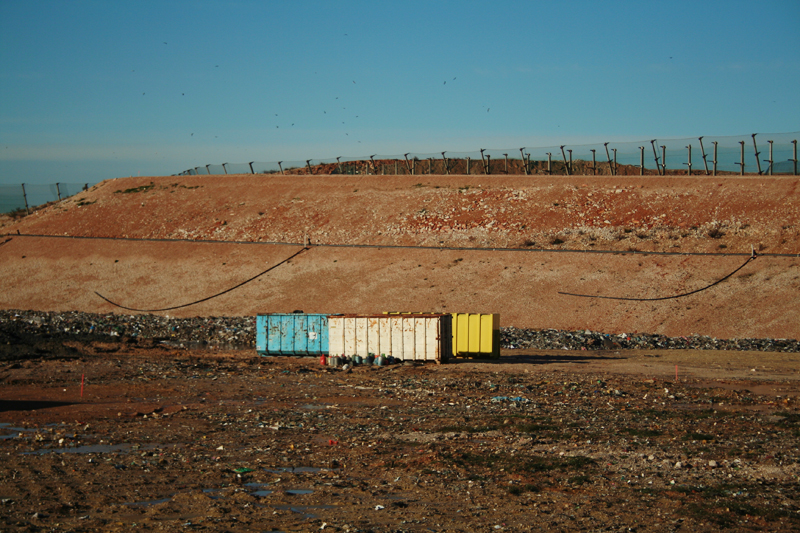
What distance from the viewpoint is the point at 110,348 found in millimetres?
26234

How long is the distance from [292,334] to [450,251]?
705 inches

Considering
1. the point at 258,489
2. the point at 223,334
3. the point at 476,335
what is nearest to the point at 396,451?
the point at 258,489

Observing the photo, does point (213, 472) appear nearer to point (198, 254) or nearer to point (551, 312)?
point (551, 312)

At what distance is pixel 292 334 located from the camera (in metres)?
25.5

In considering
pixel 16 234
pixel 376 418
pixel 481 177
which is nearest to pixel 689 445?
pixel 376 418

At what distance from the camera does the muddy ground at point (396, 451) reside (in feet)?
26.6

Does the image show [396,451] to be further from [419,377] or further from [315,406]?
[419,377]

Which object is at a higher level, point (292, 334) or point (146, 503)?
point (146, 503)

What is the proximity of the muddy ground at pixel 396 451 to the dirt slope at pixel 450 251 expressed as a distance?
12.6 meters

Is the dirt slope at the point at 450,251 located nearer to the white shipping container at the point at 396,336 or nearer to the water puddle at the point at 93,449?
the white shipping container at the point at 396,336

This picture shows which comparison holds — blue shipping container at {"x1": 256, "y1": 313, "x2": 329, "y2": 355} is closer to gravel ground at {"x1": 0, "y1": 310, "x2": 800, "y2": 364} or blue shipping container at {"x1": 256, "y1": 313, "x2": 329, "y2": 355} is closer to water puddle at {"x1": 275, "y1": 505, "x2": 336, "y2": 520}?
gravel ground at {"x1": 0, "y1": 310, "x2": 800, "y2": 364}

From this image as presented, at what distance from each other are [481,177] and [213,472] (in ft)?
147

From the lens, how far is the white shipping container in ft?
75.5

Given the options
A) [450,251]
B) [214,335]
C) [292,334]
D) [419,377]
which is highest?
[450,251]
